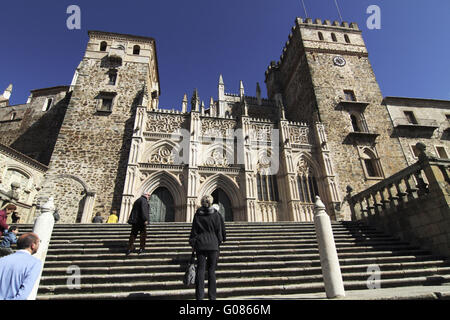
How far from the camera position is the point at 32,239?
2.88 meters

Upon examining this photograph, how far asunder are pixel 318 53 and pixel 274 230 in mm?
20290

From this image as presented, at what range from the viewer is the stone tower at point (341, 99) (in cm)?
1780

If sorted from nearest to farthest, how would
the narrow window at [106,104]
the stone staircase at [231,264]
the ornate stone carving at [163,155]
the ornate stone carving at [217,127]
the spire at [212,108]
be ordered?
1. the stone staircase at [231,264]
2. the ornate stone carving at [163,155]
3. the ornate stone carving at [217,127]
4. the narrow window at [106,104]
5. the spire at [212,108]

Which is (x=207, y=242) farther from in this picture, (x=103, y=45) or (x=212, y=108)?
(x=212, y=108)

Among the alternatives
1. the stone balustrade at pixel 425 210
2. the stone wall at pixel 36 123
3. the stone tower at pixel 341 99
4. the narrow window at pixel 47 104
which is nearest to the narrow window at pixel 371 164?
the stone tower at pixel 341 99

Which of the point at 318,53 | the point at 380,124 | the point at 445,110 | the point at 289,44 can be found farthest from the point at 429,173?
the point at 289,44

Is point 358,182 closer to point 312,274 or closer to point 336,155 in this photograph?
point 336,155

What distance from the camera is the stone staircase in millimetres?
5230

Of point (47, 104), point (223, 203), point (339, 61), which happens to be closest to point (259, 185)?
point (223, 203)

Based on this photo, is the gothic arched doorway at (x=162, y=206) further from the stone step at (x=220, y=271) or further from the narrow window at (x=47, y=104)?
the narrow window at (x=47, y=104)

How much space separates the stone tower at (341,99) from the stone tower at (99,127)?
14.5 m

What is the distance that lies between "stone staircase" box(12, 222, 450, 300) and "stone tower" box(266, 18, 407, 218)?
8.76 metres

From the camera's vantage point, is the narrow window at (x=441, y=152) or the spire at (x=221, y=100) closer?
the narrow window at (x=441, y=152)

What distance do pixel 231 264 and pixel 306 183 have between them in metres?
12.3
